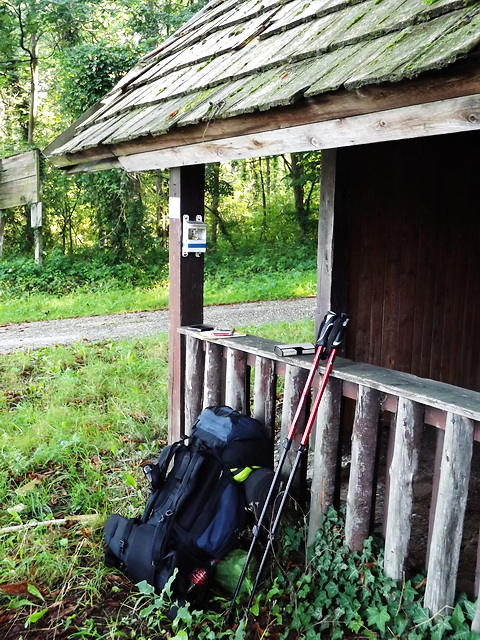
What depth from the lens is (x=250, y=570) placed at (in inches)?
124

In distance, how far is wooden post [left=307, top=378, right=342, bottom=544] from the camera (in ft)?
10.3

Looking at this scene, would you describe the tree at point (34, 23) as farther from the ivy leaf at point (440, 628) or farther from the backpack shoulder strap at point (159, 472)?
the ivy leaf at point (440, 628)

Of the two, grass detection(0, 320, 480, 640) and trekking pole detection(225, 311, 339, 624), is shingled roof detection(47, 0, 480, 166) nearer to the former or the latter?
trekking pole detection(225, 311, 339, 624)

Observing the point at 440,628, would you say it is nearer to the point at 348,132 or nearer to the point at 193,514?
the point at 193,514

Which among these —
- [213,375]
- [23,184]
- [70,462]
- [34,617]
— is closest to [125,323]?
[23,184]

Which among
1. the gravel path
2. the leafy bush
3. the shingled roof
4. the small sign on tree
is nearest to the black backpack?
the leafy bush

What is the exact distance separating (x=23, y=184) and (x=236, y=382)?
29.4ft

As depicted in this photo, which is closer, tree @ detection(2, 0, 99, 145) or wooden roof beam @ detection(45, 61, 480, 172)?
wooden roof beam @ detection(45, 61, 480, 172)

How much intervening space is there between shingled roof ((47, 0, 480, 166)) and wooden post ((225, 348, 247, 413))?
4.58ft

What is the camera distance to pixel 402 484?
2744mm

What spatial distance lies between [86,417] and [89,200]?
1032 cm

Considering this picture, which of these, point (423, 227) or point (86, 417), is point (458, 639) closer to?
point (423, 227)

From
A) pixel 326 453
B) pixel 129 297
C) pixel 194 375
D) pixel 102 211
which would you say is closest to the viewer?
pixel 326 453

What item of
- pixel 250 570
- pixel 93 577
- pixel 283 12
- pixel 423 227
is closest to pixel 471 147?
pixel 423 227
